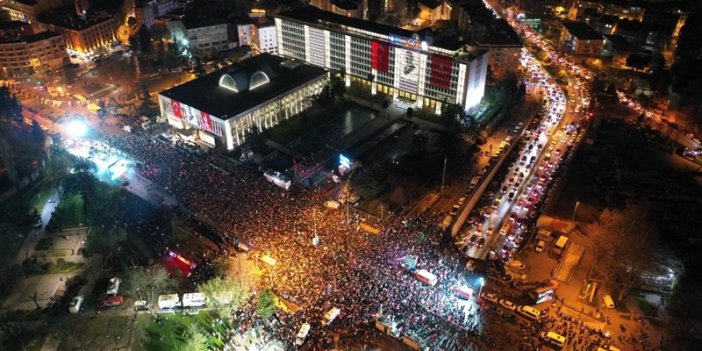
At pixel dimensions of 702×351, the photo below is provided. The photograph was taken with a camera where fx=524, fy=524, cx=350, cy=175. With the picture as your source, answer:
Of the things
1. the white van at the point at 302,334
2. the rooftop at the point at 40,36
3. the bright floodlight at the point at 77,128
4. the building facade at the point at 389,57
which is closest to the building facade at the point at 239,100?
the building facade at the point at 389,57

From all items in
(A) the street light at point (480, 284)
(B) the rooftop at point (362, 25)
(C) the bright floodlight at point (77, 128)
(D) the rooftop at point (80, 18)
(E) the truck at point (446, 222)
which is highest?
(B) the rooftop at point (362, 25)

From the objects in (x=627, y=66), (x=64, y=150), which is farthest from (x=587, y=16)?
(x=64, y=150)

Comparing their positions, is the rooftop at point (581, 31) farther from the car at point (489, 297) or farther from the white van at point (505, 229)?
the car at point (489, 297)

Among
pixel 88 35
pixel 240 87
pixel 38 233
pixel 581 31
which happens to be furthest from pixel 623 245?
pixel 88 35

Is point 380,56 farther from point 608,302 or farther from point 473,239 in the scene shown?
point 608,302

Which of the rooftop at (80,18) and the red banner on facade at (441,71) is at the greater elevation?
the rooftop at (80,18)

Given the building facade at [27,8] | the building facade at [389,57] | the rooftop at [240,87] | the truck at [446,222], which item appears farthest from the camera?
the building facade at [27,8]

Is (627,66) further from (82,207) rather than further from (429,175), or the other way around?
(82,207)
